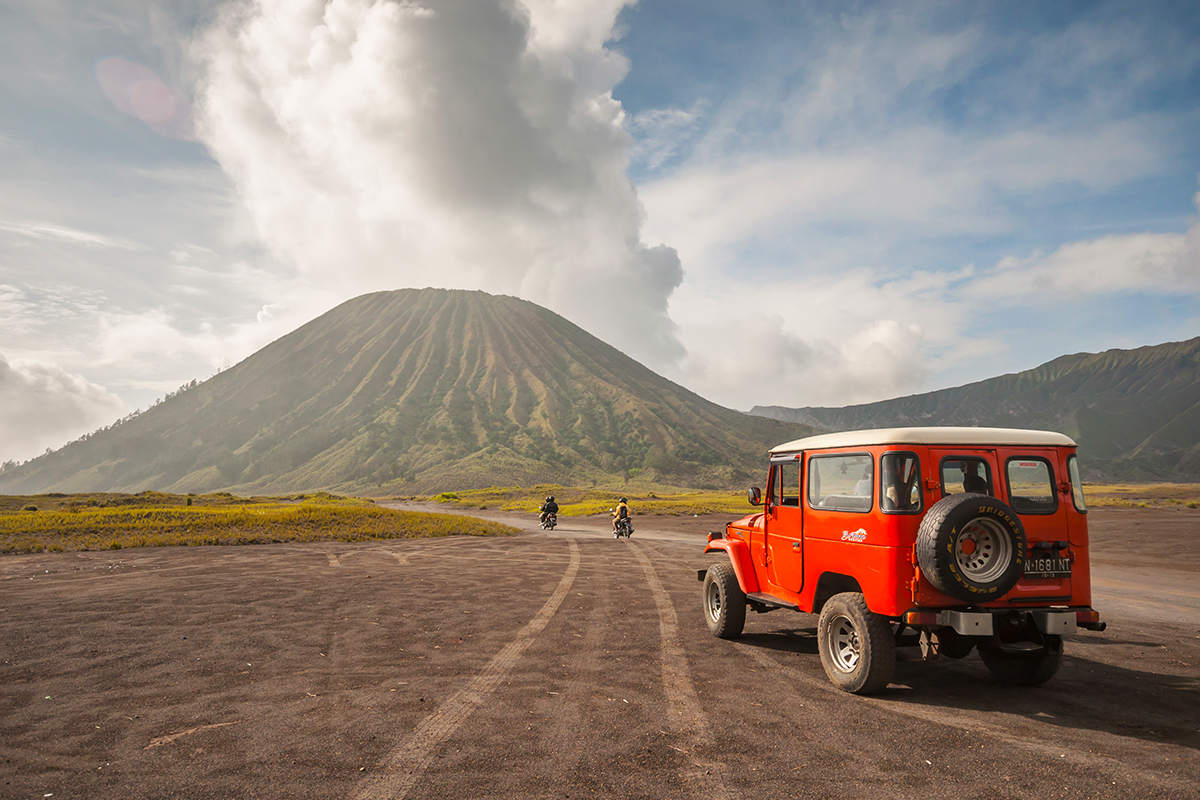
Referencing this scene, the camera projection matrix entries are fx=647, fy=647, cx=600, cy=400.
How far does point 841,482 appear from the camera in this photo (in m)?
8.04

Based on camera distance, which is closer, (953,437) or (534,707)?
(534,707)

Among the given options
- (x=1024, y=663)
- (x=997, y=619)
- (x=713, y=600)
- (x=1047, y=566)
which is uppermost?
(x=1047, y=566)

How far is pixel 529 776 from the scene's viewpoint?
5125 mm

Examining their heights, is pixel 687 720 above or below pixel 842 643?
below

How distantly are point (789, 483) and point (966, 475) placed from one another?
2.38 m

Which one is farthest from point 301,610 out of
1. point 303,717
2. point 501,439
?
point 501,439

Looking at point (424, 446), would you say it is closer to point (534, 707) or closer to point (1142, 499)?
point (1142, 499)

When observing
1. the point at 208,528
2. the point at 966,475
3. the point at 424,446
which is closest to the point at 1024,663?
the point at 966,475

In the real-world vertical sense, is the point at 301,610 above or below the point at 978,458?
below

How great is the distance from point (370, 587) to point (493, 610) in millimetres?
4343

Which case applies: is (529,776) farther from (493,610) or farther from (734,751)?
(493,610)

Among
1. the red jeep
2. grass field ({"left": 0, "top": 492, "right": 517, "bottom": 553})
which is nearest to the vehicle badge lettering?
the red jeep

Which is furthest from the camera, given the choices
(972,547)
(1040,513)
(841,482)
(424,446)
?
(424,446)

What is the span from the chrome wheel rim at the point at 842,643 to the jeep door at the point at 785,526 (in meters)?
0.85
